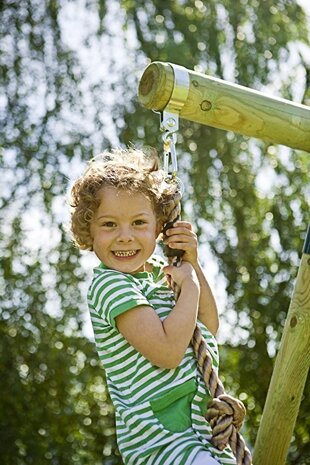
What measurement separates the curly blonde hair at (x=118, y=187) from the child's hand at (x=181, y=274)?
10cm

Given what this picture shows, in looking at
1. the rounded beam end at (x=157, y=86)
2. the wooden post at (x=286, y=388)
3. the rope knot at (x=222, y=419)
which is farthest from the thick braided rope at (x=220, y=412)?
the rounded beam end at (x=157, y=86)

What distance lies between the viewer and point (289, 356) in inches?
87.3

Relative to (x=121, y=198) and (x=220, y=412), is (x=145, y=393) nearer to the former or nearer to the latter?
(x=220, y=412)

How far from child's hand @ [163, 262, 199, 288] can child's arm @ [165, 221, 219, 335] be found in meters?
0.03

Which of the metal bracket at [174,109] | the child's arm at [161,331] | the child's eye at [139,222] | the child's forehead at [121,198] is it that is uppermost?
the metal bracket at [174,109]

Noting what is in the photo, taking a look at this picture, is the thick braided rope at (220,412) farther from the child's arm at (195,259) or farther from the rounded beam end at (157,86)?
the rounded beam end at (157,86)

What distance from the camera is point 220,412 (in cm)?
189

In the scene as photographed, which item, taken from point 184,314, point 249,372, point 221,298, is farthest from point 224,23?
point 184,314

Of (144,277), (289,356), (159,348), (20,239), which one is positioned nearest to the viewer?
(159,348)

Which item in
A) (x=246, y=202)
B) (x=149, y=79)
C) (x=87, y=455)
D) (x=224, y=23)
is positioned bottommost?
(x=87, y=455)

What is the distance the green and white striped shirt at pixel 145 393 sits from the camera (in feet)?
6.13

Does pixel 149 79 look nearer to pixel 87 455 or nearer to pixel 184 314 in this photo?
pixel 184 314

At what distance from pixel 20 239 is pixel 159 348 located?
327cm

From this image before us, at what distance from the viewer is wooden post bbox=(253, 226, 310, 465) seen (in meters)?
2.21
